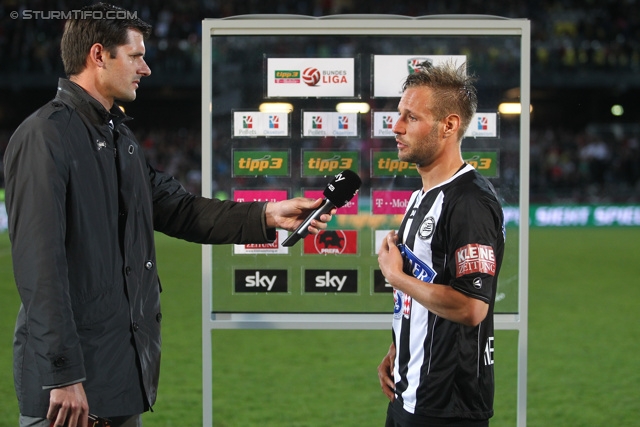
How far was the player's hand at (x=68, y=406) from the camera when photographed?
2447 millimetres

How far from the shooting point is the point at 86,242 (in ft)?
8.60

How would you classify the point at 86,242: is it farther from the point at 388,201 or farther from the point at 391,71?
the point at 391,71

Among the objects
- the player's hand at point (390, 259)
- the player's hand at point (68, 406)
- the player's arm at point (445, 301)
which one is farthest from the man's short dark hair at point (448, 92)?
the player's hand at point (68, 406)

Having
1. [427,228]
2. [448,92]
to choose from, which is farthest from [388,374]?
[448,92]

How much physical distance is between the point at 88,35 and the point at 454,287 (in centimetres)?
151

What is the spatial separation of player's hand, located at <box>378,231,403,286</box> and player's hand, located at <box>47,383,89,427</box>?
1076 mm

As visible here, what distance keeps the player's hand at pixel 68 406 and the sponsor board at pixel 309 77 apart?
219cm

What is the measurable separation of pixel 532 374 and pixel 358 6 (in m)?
22.3

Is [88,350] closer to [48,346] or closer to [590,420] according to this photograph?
[48,346]

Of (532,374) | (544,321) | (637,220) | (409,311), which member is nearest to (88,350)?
(409,311)

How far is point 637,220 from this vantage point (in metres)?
20.7

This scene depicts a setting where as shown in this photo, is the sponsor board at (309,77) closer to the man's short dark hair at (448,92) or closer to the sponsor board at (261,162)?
the sponsor board at (261,162)

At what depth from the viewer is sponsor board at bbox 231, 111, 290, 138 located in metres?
4.29

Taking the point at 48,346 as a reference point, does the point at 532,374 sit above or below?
below
